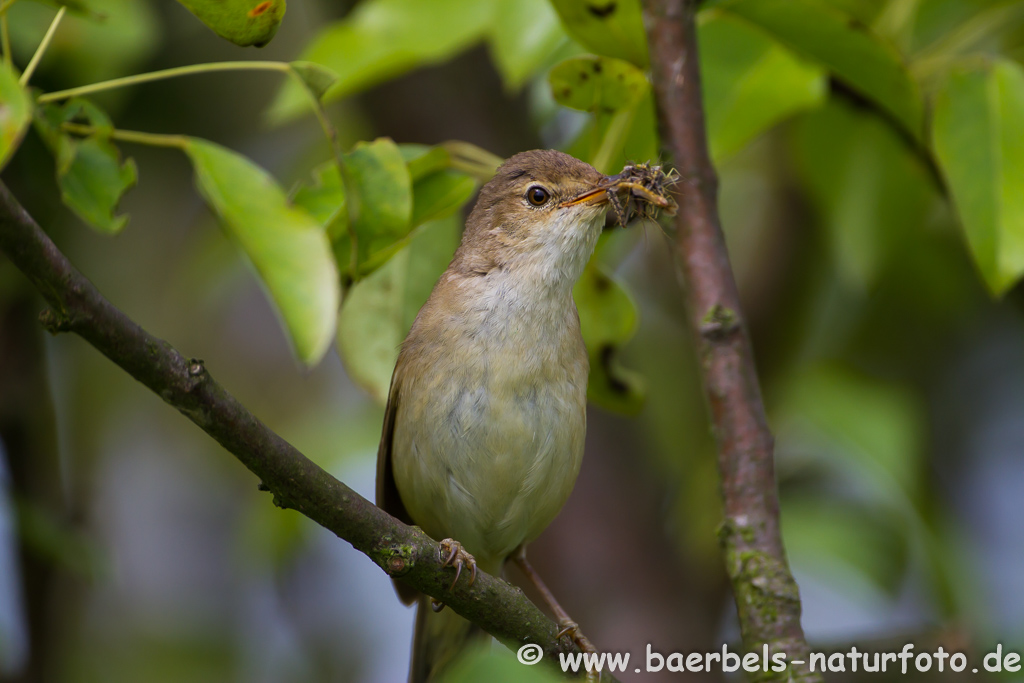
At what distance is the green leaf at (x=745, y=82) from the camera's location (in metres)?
3.22

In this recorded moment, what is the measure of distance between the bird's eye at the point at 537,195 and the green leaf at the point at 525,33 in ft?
1.22

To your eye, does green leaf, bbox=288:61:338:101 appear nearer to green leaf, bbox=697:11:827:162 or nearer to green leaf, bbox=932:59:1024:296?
green leaf, bbox=697:11:827:162

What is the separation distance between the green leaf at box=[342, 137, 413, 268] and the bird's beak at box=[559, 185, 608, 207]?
83 cm

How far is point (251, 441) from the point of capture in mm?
1861

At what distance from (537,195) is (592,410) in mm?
1960

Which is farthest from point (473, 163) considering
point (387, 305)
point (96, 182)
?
A: point (96, 182)

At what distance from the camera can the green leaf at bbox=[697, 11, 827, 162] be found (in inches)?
127

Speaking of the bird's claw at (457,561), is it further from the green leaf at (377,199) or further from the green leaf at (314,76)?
the green leaf at (314,76)

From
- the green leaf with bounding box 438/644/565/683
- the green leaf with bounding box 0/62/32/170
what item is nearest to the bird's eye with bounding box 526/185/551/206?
the green leaf with bounding box 0/62/32/170

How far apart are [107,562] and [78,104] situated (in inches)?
92.9

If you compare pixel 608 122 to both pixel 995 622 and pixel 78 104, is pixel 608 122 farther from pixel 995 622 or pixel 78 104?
pixel 995 622

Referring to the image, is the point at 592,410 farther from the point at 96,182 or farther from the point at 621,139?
the point at 96,182

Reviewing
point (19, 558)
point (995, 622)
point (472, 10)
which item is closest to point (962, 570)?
point (995, 622)

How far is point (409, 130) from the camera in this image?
5059 millimetres
